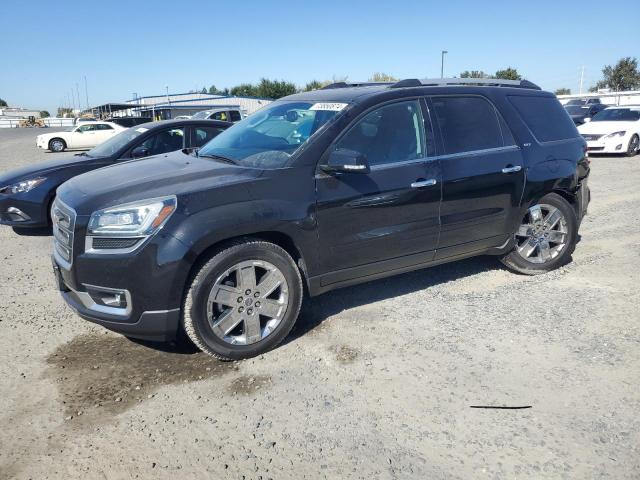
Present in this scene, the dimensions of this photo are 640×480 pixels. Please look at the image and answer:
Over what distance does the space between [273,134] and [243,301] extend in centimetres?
148

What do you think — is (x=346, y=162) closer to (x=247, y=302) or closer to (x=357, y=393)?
(x=247, y=302)

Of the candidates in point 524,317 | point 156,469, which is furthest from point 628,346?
point 156,469

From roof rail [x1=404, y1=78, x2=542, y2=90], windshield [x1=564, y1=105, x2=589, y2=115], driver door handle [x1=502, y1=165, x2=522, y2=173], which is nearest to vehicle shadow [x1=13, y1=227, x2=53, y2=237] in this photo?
roof rail [x1=404, y1=78, x2=542, y2=90]

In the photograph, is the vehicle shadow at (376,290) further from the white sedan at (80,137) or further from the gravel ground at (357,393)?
the white sedan at (80,137)

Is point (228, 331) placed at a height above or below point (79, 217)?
below

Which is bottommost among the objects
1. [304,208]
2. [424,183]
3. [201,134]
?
[304,208]

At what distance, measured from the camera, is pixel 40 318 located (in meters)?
4.34

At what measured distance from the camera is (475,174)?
4441 mm

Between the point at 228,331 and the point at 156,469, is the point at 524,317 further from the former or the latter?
the point at 156,469

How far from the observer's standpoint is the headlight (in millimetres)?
3264

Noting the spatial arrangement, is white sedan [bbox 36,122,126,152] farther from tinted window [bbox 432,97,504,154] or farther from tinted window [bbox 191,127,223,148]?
tinted window [bbox 432,97,504,154]

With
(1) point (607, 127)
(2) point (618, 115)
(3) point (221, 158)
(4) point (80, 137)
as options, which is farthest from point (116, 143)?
(4) point (80, 137)

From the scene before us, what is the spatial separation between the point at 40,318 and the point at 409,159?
3327 millimetres

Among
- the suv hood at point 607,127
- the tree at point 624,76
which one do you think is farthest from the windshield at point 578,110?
the tree at point 624,76
